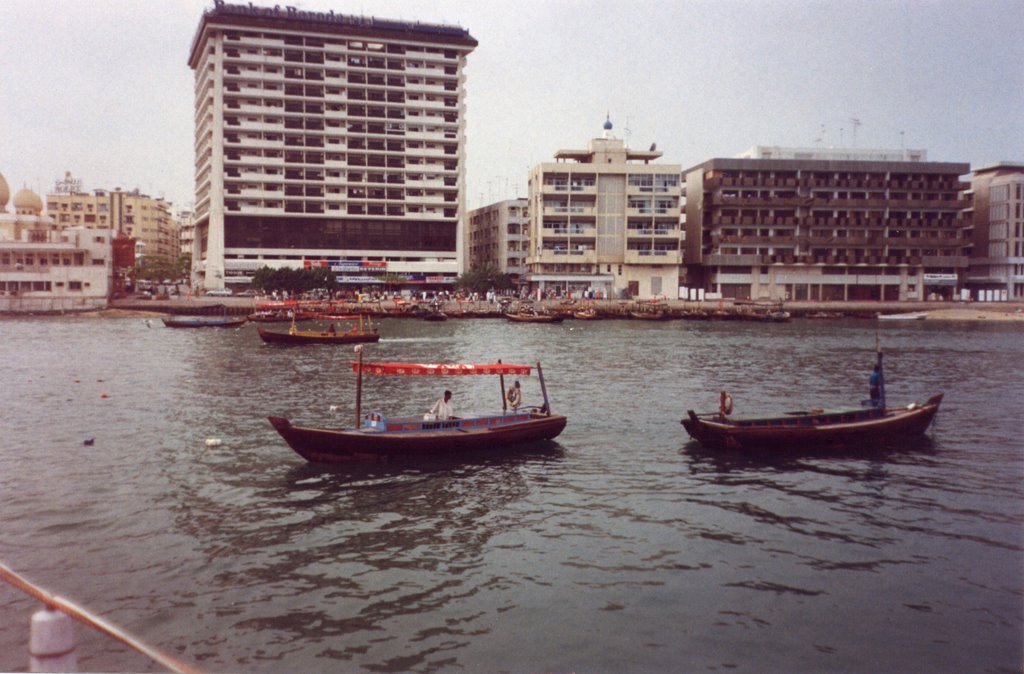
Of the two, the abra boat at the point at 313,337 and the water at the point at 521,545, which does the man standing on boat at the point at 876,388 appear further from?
the abra boat at the point at 313,337

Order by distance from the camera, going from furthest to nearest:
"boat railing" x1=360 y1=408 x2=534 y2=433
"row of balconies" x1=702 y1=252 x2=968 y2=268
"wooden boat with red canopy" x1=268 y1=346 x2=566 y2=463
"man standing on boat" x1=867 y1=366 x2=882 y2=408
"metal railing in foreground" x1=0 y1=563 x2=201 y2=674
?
1. "row of balconies" x1=702 y1=252 x2=968 y2=268
2. "man standing on boat" x1=867 y1=366 x2=882 y2=408
3. "boat railing" x1=360 y1=408 x2=534 y2=433
4. "wooden boat with red canopy" x1=268 y1=346 x2=566 y2=463
5. "metal railing in foreground" x1=0 y1=563 x2=201 y2=674

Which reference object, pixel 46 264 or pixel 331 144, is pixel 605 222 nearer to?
pixel 331 144

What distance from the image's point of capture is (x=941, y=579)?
14836mm

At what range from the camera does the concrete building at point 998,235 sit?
109 meters

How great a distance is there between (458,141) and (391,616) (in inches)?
4296

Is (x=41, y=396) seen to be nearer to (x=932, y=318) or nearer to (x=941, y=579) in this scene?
(x=941, y=579)

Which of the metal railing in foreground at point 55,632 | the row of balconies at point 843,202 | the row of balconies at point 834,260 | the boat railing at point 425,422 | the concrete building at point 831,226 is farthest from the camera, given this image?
the row of balconies at point 834,260

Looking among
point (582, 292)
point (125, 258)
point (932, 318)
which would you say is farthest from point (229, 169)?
point (932, 318)

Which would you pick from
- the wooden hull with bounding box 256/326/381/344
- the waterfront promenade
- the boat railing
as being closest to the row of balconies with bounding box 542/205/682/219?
the waterfront promenade

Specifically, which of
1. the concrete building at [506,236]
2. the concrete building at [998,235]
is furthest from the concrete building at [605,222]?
the concrete building at [998,235]

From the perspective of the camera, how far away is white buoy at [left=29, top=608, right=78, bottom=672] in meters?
3.99

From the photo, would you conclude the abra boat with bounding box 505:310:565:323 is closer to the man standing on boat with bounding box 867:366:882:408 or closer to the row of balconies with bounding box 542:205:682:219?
the row of balconies with bounding box 542:205:682:219

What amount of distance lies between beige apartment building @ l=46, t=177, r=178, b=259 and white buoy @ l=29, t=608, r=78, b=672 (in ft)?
447

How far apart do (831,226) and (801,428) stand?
9342cm
